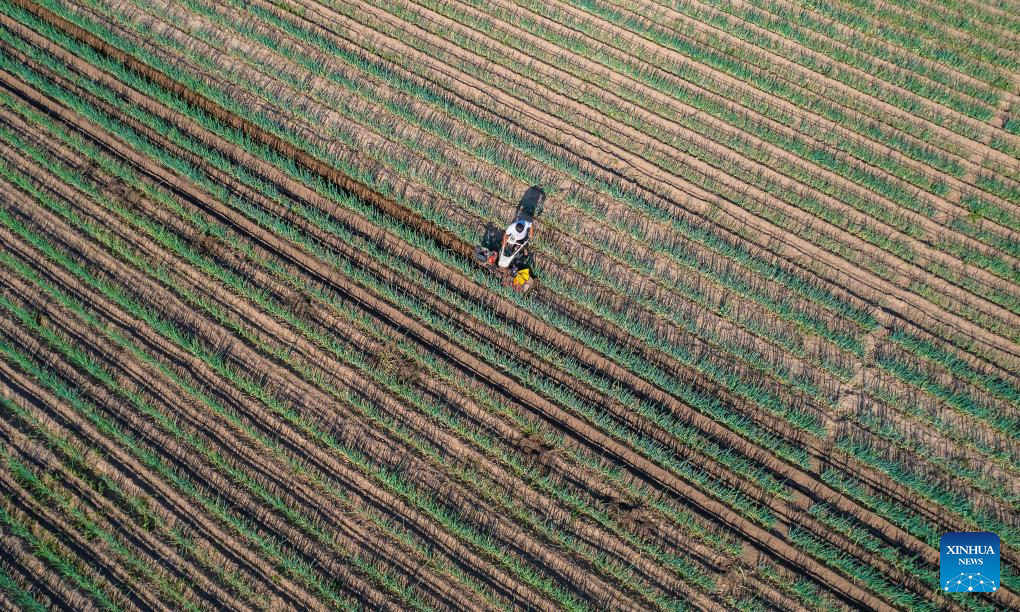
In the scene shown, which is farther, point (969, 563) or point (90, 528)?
point (90, 528)

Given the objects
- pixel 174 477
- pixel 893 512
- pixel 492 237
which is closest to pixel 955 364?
pixel 893 512

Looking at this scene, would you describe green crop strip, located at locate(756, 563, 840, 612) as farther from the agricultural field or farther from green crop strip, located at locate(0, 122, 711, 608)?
green crop strip, located at locate(0, 122, 711, 608)

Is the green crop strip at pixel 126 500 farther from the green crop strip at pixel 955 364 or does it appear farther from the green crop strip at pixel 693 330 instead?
the green crop strip at pixel 955 364

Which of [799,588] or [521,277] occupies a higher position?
[521,277]

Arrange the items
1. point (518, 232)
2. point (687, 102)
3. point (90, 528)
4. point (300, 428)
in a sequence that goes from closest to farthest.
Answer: point (90, 528) < point (518, 232) < point (300, 428) < point (687, 102)

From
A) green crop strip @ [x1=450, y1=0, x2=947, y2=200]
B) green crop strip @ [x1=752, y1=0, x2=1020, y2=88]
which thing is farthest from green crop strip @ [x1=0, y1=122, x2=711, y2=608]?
green crop strip @ [x1=752, y1=0, x2=1020, y2=88]

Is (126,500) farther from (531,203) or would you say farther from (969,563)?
(969,563)
